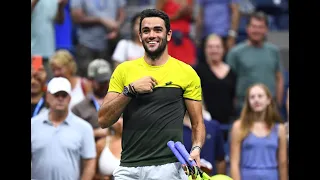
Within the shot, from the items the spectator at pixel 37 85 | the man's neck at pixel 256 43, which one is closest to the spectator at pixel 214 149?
the man's neck at pixel 256 43

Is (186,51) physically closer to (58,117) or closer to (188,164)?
(58,117)

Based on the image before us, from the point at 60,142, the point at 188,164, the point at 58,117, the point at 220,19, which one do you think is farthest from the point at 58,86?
the point at 220,19

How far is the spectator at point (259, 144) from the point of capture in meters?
7.64

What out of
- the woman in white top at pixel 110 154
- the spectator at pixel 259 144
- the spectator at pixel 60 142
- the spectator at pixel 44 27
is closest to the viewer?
the spectator at pixel 60 142

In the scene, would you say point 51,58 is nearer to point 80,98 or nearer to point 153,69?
point 80,98

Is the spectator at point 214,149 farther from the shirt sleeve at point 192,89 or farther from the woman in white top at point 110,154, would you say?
the shirt sleeve at point 192,89

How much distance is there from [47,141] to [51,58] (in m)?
1.11

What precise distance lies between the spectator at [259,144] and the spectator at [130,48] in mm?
1167

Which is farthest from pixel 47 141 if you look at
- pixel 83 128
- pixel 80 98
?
pixel 80 98

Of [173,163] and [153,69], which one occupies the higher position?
[153,69]

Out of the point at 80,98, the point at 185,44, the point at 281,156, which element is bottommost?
the point at 281,156

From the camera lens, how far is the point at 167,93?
18.5 feet
